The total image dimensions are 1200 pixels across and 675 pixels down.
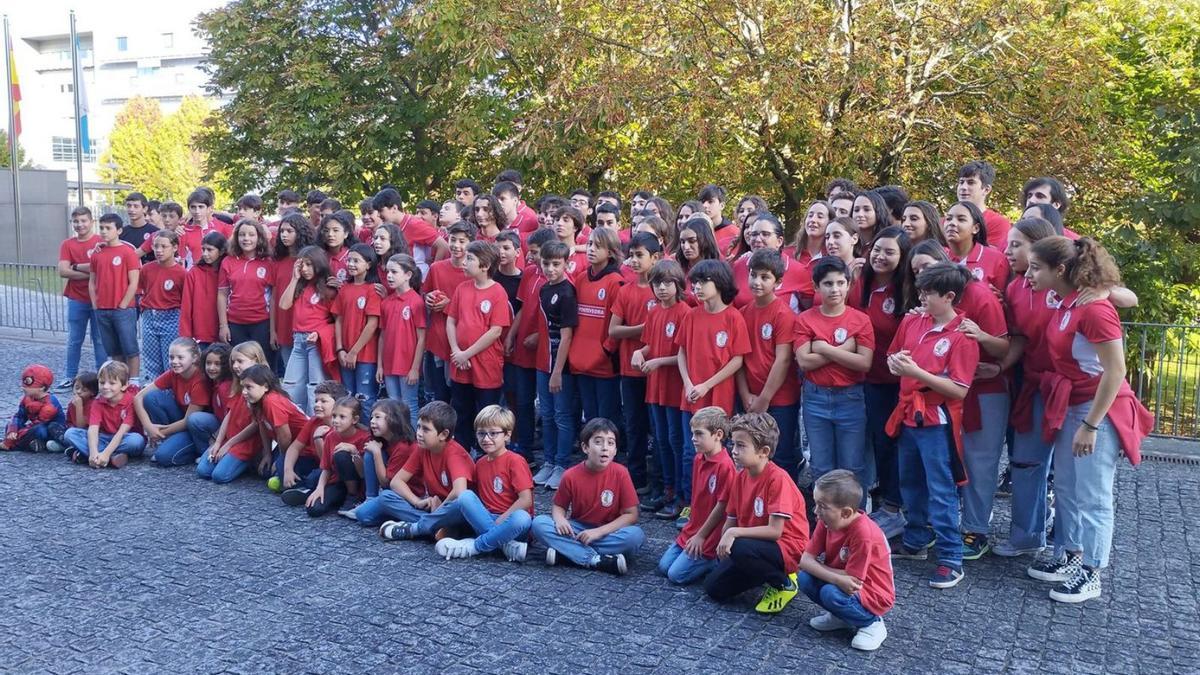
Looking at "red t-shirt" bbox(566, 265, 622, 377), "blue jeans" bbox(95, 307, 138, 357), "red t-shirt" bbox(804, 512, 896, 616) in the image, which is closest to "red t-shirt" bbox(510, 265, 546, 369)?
"red t-shirt" bbox(566, 265, 622, 377)

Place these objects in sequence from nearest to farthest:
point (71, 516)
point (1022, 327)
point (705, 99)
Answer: point (1022, 327), point (71, 516), point (705, 99)

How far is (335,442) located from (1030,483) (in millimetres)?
4353

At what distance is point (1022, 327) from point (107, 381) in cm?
666

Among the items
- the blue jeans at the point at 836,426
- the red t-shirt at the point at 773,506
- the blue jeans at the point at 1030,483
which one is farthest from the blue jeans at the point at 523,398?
the blue jeans at the point at 1030,483

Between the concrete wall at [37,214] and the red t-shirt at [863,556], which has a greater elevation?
the concrete wall at [37,214]

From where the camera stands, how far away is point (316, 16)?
2116 centimetres

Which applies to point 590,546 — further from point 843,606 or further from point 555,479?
point 555,479

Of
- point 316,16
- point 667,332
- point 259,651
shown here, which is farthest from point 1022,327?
point 316,16

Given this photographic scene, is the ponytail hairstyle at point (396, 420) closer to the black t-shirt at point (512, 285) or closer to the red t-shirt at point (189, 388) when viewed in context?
the black t-shirt at point (512, 285)

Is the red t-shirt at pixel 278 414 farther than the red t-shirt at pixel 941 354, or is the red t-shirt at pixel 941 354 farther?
the red t-shirt at pixel 278 414

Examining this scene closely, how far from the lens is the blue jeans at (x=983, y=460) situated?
5980 mm

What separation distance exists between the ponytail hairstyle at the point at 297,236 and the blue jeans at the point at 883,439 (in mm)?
4965

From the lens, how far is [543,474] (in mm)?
7902

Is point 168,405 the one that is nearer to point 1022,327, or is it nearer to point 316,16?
point 1022,327
